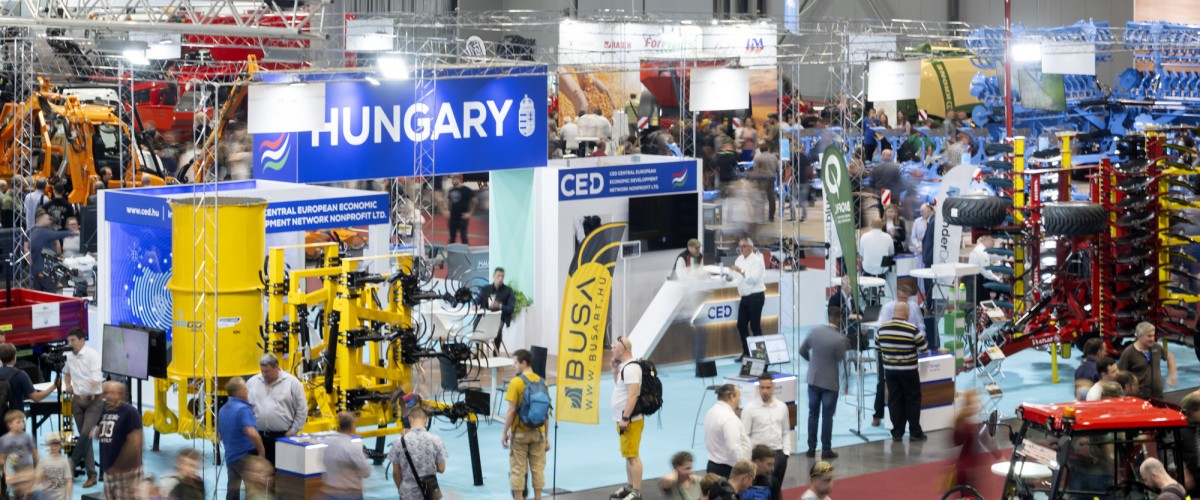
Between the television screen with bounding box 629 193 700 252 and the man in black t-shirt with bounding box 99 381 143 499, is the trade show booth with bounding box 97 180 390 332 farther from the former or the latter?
the television screen with bounding box 629 193 700 252

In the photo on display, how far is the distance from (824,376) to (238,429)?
4.53 metres

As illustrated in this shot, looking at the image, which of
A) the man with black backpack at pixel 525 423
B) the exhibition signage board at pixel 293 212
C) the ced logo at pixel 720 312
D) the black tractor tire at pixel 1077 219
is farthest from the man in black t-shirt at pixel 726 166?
the man with black backpack at pixel 525 423

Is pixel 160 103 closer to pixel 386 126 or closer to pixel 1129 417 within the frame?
pixel 386 126

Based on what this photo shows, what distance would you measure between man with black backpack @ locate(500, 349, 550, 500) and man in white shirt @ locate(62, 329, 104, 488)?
3.11 metres

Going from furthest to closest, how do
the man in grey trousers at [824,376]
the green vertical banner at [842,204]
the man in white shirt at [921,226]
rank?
the man in white shirt at [921,226]
the green vertical banner at [842,204]
the man in grey trousers at [824,376]

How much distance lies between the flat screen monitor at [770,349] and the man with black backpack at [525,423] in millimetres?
2614

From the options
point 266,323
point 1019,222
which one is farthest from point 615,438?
point 1019,222

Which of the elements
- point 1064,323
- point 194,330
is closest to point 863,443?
point 1064,323

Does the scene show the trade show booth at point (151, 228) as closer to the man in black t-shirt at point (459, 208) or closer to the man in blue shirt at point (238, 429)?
the man in blue shirt at point (238, 429)

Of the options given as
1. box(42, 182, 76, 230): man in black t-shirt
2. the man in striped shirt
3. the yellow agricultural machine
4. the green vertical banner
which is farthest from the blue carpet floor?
box(42, 182, 76, 230): man in black t-shirt

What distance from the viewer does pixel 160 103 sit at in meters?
31.6

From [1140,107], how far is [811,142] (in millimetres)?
5956

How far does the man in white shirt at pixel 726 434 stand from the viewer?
10.6 m

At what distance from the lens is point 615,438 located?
13.8m
